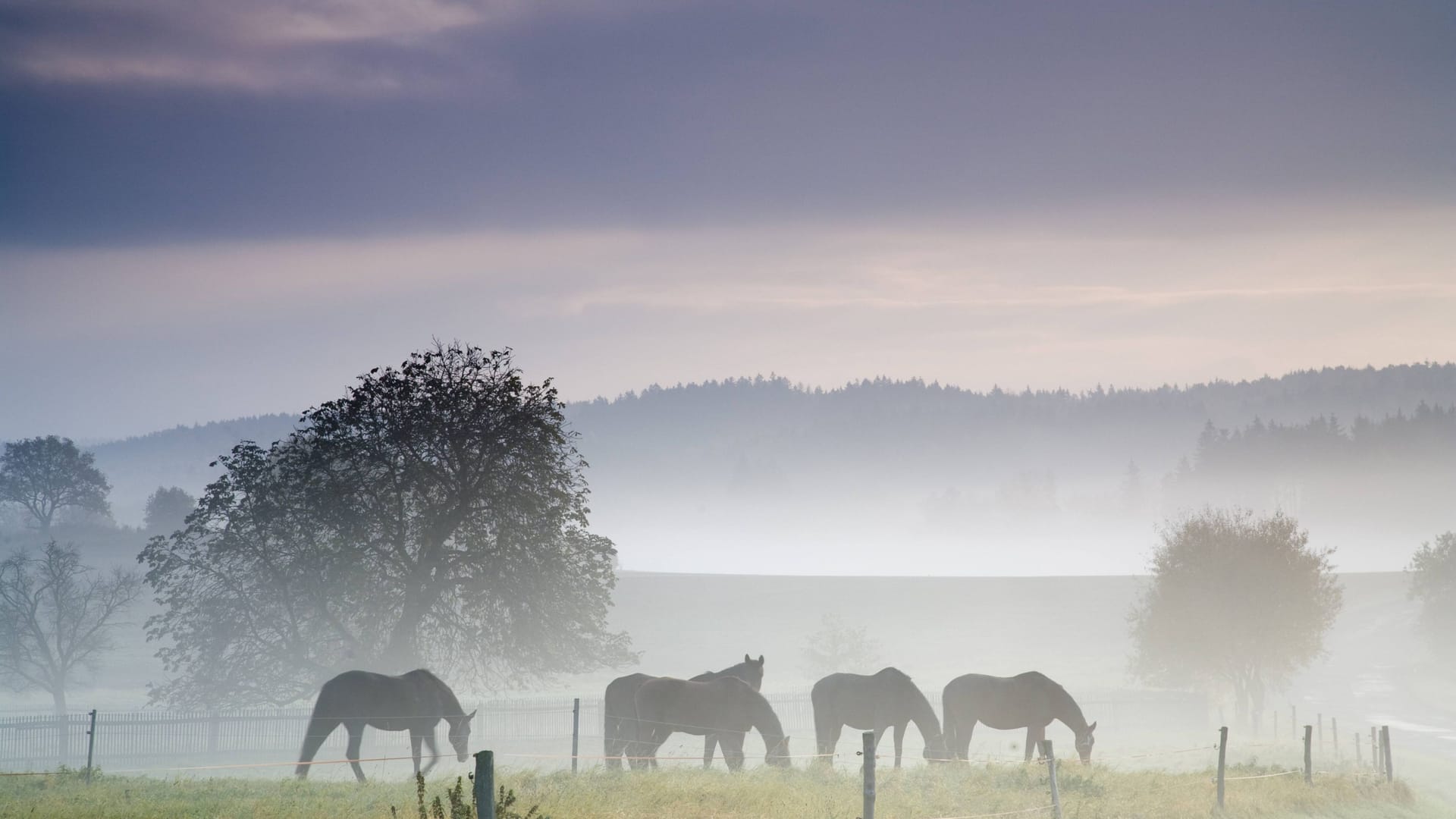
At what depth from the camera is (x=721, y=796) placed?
1694cm

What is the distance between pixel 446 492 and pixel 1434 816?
96.9 ft

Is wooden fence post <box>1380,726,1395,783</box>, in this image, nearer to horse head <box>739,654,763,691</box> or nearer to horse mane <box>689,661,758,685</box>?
horse head <box>739,654,763,691</box>

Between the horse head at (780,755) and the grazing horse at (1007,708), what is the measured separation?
18.6 feet

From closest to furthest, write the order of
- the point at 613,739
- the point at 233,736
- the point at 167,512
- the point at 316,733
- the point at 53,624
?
the point at 316,733 → the point at 613,739 → the point at 233,736 → the point at 53,624 → the point at 167,512

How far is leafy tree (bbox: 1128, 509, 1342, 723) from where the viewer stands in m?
55.9

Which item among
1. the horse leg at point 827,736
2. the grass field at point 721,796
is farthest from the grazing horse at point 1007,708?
the grass field at point 721,796

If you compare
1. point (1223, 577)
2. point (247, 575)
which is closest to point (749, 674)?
point (247, 575)

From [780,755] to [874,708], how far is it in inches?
173

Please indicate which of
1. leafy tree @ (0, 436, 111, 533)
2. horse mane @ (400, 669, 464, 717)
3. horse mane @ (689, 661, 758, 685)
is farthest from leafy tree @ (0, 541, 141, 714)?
horse mane @ (689, 661, 758, 685)

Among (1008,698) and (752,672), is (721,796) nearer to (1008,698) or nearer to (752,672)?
(752,672)

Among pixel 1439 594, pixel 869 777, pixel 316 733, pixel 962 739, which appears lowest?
pixel 962 739

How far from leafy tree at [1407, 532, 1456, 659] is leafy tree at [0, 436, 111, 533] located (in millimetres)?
111256

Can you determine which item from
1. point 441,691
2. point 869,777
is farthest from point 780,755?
point 869,777

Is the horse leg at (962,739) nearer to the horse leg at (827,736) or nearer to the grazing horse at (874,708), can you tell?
the grazing horse at (874,708)
